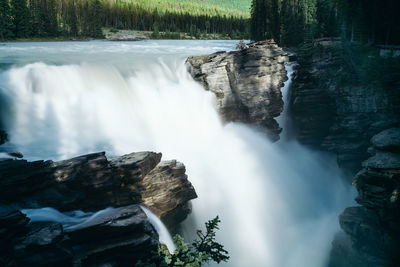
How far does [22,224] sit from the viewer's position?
8047 millimetres

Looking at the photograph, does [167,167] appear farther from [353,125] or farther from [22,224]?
[353,125]

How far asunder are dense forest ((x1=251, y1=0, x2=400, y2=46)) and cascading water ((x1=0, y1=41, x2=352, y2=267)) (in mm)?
16716

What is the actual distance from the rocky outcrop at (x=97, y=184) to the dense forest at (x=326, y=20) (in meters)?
25.1

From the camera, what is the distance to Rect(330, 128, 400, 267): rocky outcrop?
40.0 ft

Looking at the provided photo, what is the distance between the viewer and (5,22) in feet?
153

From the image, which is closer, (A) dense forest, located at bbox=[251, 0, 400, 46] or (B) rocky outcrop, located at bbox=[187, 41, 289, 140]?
(B) rocky outcrop, located at bbox=[187, 41, 289, 140]

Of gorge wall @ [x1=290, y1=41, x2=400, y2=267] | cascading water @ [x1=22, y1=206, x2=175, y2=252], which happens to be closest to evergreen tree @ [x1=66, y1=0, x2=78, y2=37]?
gorge wall @ [x1=290, y1=41, x2=400, y2=267]

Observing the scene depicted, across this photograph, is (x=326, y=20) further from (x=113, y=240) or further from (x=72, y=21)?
(x=72, y=21)

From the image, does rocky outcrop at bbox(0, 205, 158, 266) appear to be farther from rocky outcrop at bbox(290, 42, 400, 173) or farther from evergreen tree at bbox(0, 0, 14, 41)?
evergreen tree at bbox(0, 0, 14, 41)

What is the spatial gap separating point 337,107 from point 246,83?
6744mm

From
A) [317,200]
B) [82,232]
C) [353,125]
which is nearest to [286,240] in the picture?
[317,200]

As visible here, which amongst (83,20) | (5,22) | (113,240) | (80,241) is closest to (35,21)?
(5,22)

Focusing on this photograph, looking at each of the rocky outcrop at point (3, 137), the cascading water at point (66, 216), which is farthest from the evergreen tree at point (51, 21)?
the cascading water at point (66, 216)

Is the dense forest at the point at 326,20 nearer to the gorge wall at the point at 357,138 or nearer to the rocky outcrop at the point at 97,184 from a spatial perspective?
the gorge wall at the point at 357,138
